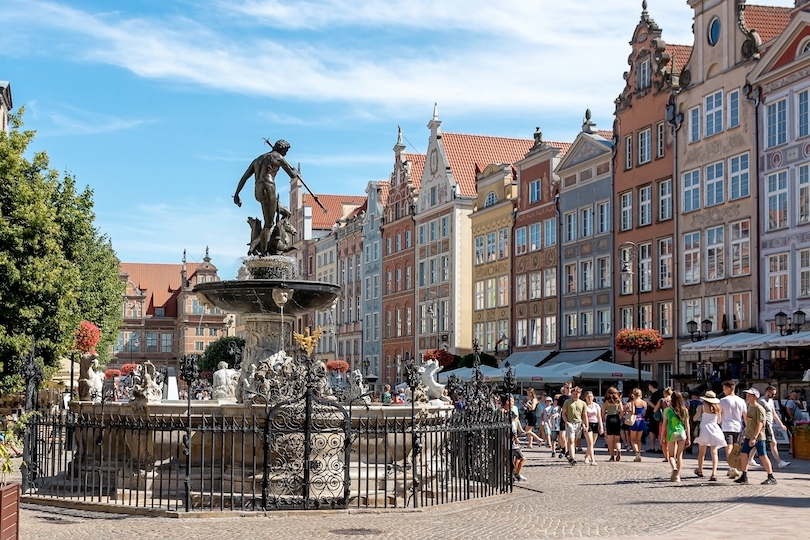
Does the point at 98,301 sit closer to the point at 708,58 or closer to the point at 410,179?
the point at 708,58

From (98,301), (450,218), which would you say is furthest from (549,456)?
(450,218)

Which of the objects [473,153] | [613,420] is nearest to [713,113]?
[613,420]

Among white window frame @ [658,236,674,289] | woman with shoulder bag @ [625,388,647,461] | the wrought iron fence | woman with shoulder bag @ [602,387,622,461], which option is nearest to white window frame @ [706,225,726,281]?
white window frame @ [658,236,674,289]

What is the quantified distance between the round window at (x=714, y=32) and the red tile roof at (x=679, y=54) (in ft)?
12.3

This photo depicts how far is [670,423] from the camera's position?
752 inches

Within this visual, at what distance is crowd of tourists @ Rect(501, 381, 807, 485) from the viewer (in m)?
18.6

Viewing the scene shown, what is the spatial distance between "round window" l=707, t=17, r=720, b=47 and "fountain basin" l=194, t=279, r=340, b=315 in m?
24.9

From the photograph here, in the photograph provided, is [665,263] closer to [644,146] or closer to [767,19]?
[644,146]

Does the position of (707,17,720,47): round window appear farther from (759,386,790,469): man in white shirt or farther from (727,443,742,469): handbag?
(727,443,742,469): handbag

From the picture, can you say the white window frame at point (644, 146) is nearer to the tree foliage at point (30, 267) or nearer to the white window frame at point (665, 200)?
the white window frame at point (665, 200)

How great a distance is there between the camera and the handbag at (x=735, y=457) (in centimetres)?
1881

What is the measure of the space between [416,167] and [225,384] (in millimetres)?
51956

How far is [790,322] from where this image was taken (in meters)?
34.5

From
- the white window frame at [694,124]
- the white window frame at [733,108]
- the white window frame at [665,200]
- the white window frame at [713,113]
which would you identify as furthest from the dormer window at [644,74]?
the white window frame at [733,108]
